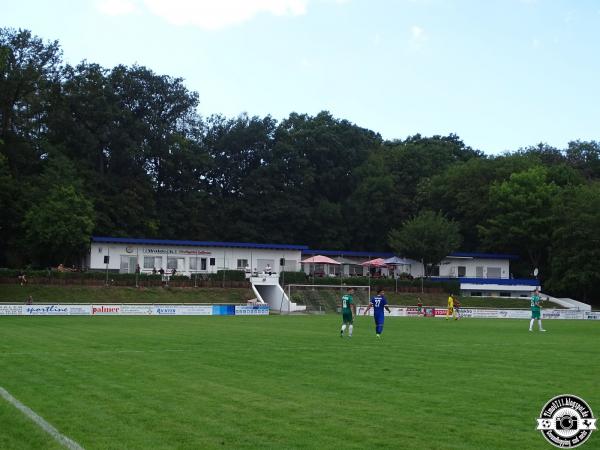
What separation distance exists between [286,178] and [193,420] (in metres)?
87.0

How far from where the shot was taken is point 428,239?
8138 cm

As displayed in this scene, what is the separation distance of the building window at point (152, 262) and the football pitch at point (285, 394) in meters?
54.1

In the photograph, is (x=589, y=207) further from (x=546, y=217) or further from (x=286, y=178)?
(x=286, y=178)

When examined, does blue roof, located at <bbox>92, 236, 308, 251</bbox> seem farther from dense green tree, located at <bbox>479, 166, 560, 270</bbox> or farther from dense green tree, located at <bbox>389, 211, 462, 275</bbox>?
dense green tree, located at <bbox>479, 166, 560, 270</bbox>

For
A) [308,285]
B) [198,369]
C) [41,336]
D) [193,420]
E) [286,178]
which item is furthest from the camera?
[286,178]

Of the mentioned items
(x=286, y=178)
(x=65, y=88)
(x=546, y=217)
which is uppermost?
(x=65, y=88)

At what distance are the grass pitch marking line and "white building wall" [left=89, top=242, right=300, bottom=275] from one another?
63813 millimetres

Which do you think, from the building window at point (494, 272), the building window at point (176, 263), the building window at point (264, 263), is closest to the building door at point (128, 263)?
the building window at point (176, 263)

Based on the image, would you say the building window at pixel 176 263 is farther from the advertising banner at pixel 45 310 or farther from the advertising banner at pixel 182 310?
the advertising banner at pixel 45 310

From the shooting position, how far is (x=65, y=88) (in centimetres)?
8400

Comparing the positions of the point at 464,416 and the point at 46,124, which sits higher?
the point at 46,124

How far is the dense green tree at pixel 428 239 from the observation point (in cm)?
8125

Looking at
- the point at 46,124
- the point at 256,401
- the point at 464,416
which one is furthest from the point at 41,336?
the point at 46,124

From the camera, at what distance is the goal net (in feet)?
226
